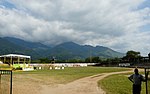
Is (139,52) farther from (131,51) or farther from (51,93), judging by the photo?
(51,93)

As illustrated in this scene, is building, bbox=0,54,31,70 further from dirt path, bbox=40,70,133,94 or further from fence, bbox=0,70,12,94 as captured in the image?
fence, bbox=0,70,12,94

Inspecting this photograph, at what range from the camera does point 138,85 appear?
45.6ft

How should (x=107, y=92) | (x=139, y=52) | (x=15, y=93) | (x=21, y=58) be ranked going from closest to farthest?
(x=15, y=93) → (x=107, y=92) → (x=21, y=58) → (x=139, y=52)

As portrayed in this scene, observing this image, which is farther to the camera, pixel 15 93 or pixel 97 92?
pixel 97 92

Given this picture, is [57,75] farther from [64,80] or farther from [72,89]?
[72,89]

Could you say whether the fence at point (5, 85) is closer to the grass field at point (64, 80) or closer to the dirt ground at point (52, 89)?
the dirt ground at point (52, 89)

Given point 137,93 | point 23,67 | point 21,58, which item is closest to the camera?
point 137,93

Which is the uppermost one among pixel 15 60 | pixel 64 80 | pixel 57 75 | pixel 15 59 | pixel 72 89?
pixel 15 59

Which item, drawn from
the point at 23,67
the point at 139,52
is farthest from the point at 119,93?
the point at 139,52

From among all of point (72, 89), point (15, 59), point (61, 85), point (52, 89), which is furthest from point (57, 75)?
point (15, 59)

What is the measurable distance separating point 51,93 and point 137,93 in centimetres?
789

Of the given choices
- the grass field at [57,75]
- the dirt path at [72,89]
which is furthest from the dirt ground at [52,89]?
the grass field at [57,75]

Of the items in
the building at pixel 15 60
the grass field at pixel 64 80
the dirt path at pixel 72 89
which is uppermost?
the building at pixel 15 60

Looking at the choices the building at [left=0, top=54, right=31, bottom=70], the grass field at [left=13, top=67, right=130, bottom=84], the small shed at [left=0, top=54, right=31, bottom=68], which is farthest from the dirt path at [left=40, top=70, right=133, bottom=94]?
the small shed at [left=0, top=54, right=31, bottom=68]
